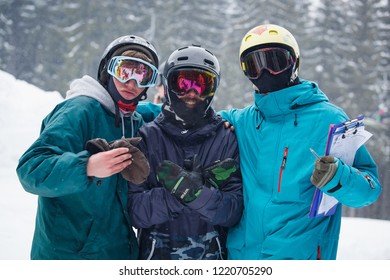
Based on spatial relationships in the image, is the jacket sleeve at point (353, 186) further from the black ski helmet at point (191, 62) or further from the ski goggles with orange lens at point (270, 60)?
the black ski helmet at point (191, 62)

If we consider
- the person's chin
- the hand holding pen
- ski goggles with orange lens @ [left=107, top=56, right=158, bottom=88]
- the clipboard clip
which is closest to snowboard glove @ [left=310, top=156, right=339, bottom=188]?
the hand holding pen

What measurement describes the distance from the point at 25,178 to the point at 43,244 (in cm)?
65

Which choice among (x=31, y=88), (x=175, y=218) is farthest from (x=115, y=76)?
(x=31, y=88)

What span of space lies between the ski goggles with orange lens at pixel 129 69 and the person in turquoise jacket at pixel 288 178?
1.03 meters

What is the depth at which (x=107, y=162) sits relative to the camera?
2.64 meters

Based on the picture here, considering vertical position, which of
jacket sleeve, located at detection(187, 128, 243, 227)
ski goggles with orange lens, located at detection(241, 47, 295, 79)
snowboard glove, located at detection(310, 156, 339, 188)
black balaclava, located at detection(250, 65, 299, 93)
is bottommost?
jacket sleeve, located at detection(187, 128, 243, 227)

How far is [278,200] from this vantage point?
3.10 meters

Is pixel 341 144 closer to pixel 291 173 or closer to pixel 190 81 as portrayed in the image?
pixel 291 173

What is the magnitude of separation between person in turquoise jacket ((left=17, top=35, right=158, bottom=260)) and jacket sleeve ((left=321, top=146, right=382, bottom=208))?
1.47m

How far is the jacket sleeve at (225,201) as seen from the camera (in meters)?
2.98

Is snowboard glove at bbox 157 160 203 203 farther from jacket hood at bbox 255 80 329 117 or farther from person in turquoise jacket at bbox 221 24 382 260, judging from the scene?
jacket hood at bbox 255 80 329 117

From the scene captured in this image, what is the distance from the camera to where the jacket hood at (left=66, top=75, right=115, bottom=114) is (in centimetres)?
329

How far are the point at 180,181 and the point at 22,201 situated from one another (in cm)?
653

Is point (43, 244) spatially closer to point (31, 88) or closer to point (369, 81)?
point (31, 88)
